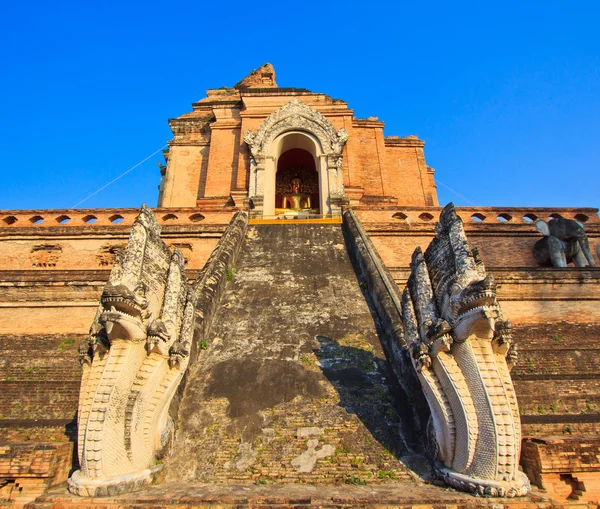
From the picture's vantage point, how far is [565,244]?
11594 millimetres

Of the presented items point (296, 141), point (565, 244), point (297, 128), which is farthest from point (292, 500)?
point (296, 141)

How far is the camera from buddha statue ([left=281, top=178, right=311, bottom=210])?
769 inches

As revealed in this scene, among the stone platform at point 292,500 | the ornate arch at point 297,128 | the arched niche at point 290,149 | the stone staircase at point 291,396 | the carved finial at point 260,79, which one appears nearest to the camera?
the stone platform at point 292,500

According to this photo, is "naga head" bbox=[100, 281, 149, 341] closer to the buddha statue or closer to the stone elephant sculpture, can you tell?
the stone elephant sculpture

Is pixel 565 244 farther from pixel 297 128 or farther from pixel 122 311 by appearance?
pixel 122 311

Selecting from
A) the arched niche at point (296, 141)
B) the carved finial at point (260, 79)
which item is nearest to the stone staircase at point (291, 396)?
the arched niche at point (296, 141)

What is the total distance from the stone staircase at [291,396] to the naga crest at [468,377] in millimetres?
709

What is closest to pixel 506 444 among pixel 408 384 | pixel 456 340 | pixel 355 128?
pixel 456 340

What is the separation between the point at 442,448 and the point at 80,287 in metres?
8.11

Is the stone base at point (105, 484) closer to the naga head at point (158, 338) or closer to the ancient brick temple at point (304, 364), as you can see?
the ancient brick temple at point (304, 364)

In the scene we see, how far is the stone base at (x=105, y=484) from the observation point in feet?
13.0

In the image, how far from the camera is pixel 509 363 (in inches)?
186

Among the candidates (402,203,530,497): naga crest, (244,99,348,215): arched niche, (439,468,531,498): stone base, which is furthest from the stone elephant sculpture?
(439,468,531,498): stone base

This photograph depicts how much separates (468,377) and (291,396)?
2.29 metres
